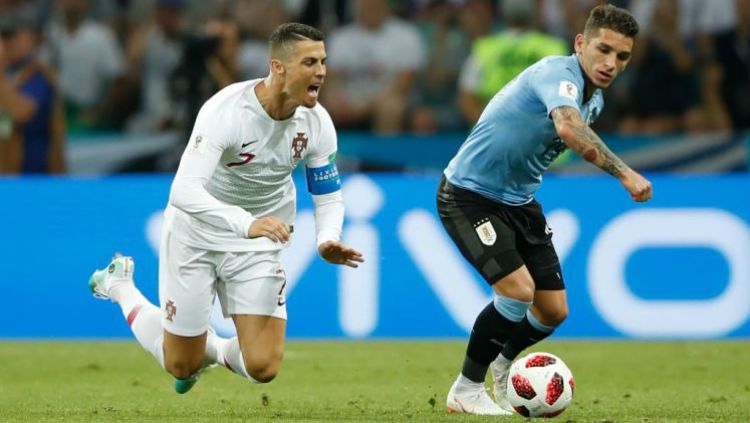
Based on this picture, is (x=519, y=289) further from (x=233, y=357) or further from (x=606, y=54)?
(x=233, y=357)

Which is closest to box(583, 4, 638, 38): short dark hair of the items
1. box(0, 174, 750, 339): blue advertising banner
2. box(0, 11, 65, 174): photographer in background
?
box(0, 174, 750, 339): blue advertising banner

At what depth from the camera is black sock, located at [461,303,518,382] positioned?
791 cm

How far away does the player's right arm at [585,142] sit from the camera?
6973 millimetres

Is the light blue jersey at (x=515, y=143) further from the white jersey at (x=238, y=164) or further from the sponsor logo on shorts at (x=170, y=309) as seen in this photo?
the sponsor logo on shorts at (x=170, y=309)

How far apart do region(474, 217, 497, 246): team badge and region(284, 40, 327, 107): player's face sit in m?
1.21

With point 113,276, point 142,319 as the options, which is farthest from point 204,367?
point 113,276

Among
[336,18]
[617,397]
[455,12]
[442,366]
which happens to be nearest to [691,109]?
[455,12]

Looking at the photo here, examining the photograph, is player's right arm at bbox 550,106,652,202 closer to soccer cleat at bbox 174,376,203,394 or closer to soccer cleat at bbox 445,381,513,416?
soccer cleat at bbox 445,381,513,416

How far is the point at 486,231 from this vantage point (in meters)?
7.89

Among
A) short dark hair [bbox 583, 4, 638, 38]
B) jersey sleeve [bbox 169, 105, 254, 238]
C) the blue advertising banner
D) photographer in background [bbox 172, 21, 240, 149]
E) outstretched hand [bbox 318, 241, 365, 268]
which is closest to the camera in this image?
outstretched hand [bbox 318, 241, 365, 268]

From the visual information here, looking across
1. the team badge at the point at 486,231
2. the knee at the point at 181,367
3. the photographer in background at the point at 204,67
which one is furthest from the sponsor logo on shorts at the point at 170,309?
the photographer in background at the point at 204,67

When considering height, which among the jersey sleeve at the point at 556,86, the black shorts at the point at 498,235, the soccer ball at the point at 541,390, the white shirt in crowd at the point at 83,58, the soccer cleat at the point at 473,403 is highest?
the jersey sleeve at the point at 556,86

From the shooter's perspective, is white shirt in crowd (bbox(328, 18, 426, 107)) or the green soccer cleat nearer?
the green soccer cleat

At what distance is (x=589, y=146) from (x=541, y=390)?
1.36m
